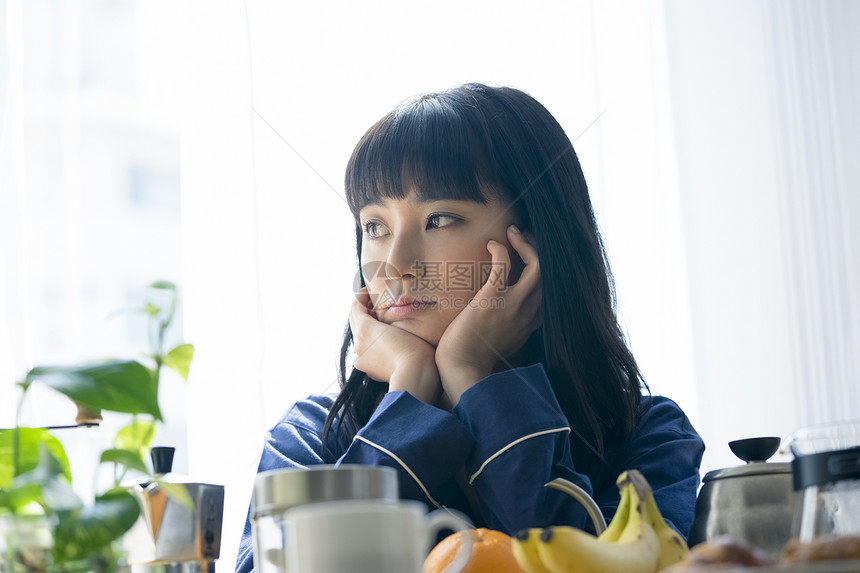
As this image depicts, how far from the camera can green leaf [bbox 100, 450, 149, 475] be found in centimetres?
45

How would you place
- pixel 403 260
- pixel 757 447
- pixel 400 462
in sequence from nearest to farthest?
pixel 757 447
pixel 400 462
pixel 403 260

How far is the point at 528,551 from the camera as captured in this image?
483 millimetres

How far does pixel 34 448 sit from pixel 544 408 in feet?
1.94

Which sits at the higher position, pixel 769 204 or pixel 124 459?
pixel 769 204

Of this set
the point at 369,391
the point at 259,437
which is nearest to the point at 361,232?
the point at 369,391

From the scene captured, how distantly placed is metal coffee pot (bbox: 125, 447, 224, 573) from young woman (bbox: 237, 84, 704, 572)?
1.32 ft

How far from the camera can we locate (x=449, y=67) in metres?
1.69

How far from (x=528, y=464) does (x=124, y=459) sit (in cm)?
56

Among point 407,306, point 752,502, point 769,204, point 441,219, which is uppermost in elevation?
point 769,204

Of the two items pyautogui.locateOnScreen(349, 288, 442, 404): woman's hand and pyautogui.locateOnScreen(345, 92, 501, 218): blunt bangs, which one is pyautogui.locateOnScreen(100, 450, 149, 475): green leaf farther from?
pyautogui.locateOnScreen(345, 92, 501, 218): blunt bangs

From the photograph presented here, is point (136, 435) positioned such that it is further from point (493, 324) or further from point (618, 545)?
point (493, 324)

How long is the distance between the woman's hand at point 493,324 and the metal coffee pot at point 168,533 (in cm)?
49

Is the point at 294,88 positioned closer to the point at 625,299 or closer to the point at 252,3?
the point at 252,3

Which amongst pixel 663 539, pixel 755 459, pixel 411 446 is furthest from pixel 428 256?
pixel 663 539
